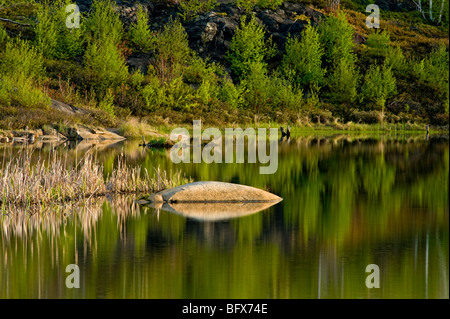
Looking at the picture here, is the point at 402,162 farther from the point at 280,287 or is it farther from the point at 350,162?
the point at 280,287

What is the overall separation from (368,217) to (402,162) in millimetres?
17466

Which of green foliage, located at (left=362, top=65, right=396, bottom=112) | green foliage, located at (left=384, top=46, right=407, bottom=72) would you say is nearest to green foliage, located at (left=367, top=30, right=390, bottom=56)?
green foliage, located at (left=384, top=46, right=407, bottom=72)

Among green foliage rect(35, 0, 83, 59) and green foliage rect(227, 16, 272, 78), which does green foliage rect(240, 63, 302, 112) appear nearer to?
green foliage rect(227, 16, 272, 78)

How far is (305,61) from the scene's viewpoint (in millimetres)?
77438

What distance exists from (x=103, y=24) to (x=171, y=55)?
28.8 feet

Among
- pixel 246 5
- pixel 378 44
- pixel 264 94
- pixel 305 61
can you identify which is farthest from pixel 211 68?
pixel 378 44

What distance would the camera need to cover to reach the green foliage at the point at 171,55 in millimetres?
67750

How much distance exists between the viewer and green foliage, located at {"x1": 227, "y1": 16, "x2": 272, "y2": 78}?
7662 centimetres

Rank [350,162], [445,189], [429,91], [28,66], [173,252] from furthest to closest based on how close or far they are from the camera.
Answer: [429,91] < [28,66] < [350,162] < [445,189] < [173,252]

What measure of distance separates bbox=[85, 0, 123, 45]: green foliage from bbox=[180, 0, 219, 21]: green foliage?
11.6 meters

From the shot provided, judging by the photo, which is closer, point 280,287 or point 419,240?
point 280,287

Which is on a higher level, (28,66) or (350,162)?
(28,66)

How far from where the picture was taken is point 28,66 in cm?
5891

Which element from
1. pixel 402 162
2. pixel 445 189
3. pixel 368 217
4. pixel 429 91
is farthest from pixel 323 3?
pixel 368 217
